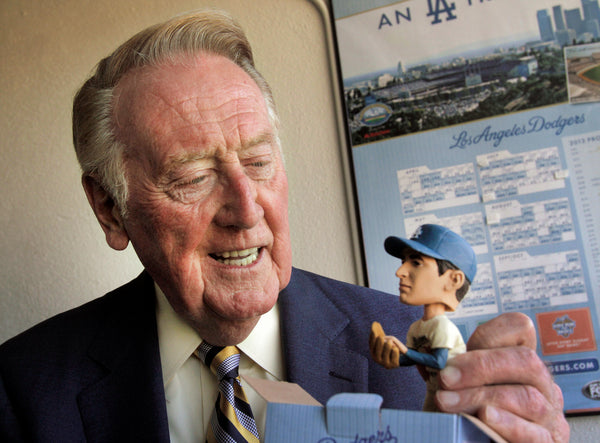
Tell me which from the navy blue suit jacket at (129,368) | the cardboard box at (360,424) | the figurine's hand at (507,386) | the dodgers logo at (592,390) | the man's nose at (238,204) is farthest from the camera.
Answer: the dodgers logo at (592,390)

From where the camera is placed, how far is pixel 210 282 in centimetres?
106

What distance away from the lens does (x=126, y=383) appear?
1158mm

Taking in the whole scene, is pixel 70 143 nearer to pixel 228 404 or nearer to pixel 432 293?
pixel 228 404

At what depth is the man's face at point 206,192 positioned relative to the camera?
1043 millimetres

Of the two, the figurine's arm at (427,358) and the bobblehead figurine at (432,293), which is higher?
the bobblehead figurine at (432,293)

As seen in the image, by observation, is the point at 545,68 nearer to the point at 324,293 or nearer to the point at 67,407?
the point at 324,293

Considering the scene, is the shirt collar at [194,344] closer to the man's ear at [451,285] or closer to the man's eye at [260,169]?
the man's eye at [260,169]

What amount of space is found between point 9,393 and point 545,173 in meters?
1.41

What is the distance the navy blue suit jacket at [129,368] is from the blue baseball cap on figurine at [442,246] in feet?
1.71

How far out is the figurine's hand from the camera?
619 millimetres

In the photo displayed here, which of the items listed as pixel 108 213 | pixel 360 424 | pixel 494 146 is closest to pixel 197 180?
pixel 108 213

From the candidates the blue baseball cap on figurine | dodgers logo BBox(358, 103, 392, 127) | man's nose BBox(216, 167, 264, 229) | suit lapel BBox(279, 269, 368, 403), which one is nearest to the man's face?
man's nose BBox(216, 167, 264, 229)

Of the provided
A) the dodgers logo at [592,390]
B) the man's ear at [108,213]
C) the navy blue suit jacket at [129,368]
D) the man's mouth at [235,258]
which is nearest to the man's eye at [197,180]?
the man's mouth at [235,258]

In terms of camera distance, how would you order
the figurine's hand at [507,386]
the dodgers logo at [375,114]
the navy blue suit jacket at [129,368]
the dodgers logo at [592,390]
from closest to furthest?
the figurine's hand at [507,386] < the navy blue suit jacket at [129,368] < the dodgers logo at [592,390] < the dodgers logo at [375,114]
